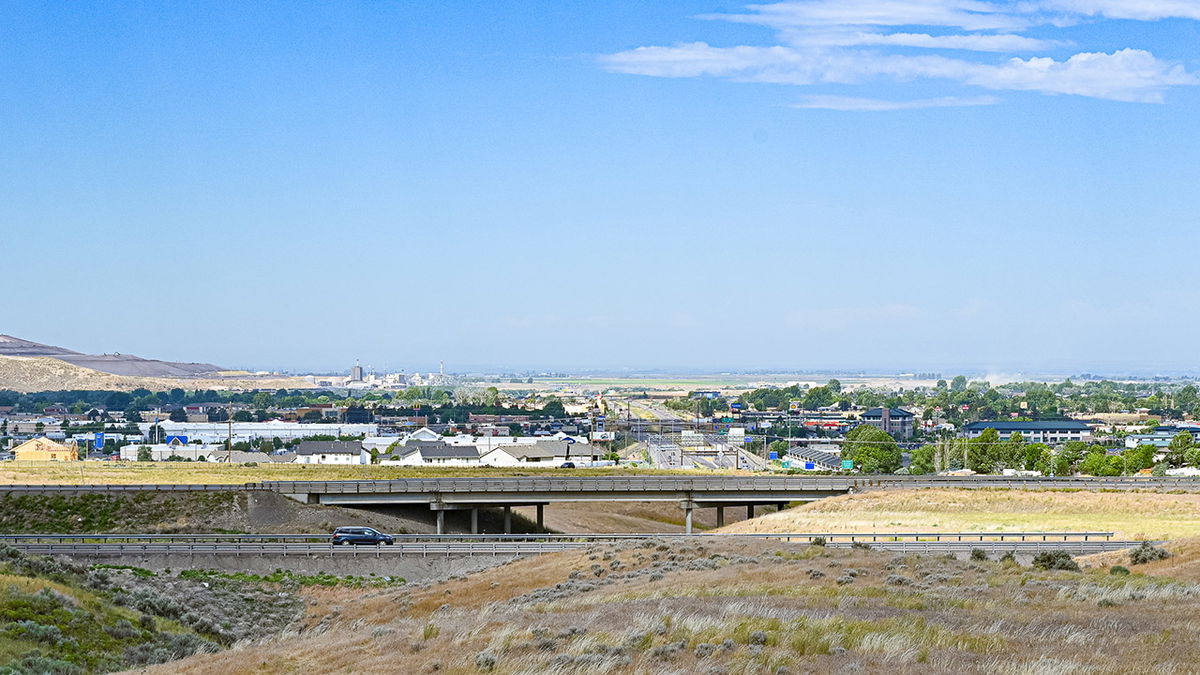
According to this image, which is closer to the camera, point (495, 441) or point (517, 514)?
point (517, 514)

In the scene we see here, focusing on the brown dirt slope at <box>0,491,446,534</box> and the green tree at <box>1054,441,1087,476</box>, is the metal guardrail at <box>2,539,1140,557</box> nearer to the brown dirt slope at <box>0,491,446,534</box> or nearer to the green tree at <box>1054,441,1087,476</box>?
the brown dirt slope at <box>0,491,446,534</box>

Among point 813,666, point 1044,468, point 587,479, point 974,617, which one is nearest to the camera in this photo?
point 813,666

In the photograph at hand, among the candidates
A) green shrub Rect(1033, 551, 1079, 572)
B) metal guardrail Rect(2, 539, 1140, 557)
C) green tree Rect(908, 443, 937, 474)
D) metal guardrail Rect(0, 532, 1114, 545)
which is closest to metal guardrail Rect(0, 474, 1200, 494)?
metal guardrail Rect(0, 532, 1114, 545)

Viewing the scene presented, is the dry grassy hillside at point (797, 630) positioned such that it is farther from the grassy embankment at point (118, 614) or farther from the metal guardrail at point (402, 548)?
the metal guardrail at point (402, 548)

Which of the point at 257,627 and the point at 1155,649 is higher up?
the point at 1155,649

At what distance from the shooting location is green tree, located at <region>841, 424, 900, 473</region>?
143 meters

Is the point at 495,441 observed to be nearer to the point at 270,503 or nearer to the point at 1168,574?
the point at 270,503

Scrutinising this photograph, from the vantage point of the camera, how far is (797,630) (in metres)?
22.4

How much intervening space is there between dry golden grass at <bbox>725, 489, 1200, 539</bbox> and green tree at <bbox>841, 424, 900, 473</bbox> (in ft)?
175

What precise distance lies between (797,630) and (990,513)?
201 feet

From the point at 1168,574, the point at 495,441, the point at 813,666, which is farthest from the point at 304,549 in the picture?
the point at 495,441

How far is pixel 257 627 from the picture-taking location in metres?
39.4

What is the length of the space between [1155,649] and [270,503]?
65256mm

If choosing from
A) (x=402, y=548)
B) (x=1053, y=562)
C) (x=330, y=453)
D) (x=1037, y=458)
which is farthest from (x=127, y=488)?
(x=1037, y=458)
